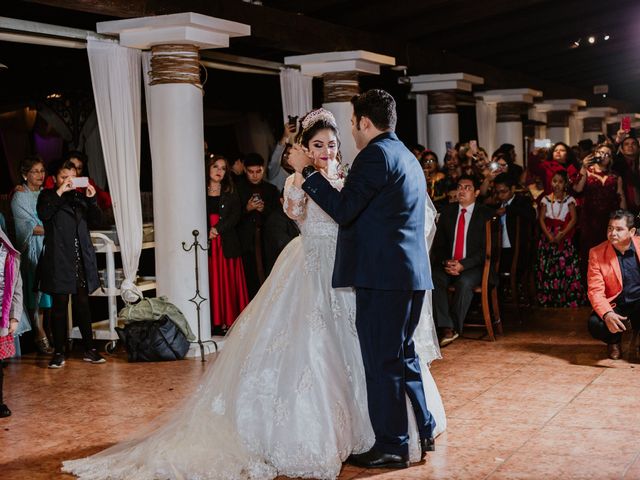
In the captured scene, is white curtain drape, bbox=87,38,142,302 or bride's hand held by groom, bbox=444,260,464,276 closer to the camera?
white curtain drape, bbox=87,38,142,302

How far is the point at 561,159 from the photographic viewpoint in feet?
32.3

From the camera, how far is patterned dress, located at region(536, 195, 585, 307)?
27.6ft

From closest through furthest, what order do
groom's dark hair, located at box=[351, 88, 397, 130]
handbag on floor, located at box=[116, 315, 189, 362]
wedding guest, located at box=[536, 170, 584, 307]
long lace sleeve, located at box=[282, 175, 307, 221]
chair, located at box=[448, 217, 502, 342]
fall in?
1. groom's dark hair, located at box=[351, 88, 397, 130]
2. long lace sleeve, located at box=[282, 175, 307, 221]
3. handbag on floor, located at box=[116, 315, 189, 362]
4. chair, located at box=[448, 217, 502, 342]
5. wedding guest, located at box=[536, 170, 584, 307]

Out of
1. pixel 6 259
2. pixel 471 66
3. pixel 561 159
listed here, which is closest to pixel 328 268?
pixel 6 259

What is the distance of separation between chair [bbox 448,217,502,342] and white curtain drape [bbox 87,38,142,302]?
2363 millimetres

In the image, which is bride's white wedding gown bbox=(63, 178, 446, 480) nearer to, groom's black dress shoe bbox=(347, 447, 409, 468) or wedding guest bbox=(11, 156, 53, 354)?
groom's black dress shoe bbox=(347, 447, 409, 468)

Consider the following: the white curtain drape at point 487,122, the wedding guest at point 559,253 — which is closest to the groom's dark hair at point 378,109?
the wedding guest at point 559,253

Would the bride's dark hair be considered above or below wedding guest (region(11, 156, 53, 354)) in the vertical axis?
above

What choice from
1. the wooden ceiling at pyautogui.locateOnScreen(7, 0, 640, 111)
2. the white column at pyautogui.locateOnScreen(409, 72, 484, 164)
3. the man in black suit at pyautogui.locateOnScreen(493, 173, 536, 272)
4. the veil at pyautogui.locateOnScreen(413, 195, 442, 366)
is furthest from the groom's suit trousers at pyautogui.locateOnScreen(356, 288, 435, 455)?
the white column at pyautogui.locateOnScreen(409, 72, 484, 164)

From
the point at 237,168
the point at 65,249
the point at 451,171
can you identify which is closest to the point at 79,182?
the point at 65,249

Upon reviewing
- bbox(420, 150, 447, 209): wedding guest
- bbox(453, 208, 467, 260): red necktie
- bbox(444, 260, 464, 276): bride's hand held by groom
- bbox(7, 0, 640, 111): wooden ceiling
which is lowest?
bbox(444, 260, 464, 276): bride's hand held by groom

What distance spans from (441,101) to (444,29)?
100cm

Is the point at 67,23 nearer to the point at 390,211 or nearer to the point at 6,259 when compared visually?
the point at 6,259

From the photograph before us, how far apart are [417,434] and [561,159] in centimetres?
646
